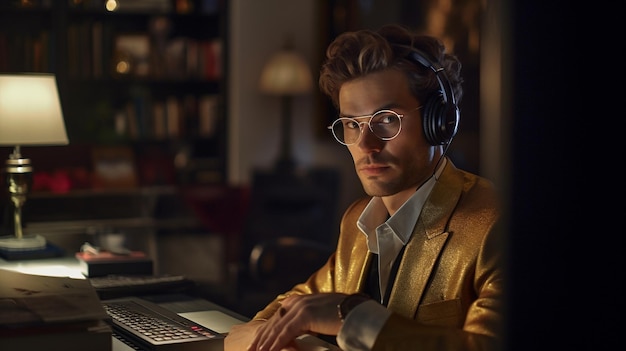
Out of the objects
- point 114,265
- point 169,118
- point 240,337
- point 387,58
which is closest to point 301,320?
point 240,337

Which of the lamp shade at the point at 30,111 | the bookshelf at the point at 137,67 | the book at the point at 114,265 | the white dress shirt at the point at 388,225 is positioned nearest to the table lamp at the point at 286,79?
the bookshelf at the point at 137,67

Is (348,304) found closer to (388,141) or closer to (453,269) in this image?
(453,269)

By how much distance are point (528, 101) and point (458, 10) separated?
426 centimetres

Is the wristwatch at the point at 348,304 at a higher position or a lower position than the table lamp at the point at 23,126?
lower

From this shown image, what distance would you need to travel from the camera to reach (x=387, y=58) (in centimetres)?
137

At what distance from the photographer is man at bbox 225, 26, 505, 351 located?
1.25 meters

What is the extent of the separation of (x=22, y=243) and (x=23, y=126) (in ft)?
0.93

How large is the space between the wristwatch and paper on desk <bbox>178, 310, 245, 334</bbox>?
376mm

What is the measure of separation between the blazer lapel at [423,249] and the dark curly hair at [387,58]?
15 centimetres

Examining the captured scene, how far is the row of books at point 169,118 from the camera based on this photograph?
18.1 feet

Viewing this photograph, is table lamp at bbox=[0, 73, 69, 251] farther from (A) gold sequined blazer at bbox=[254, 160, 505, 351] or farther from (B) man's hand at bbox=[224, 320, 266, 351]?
(A) gold sequined blazer at bbox=[254, 160, 505, 351]

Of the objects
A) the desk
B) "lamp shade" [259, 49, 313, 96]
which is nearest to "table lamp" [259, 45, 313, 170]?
"lamp shade" [259, 49, 313, 96]

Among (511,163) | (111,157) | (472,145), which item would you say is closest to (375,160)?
(511,163)

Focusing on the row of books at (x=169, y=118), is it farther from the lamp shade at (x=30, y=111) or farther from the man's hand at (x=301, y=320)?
the man's hand at (x=301, y=320)
